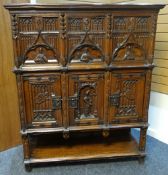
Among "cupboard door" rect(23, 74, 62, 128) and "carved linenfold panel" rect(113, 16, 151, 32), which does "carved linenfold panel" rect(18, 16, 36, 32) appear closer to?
"cupboard door" rect(23, 74, 62, 128)

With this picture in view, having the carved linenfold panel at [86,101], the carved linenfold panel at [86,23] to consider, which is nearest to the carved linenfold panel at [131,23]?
the carved linenfold panel at [86,23]

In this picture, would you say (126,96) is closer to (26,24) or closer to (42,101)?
(42,101)

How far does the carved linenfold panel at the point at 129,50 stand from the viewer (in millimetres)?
1756

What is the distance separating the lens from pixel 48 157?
201cm

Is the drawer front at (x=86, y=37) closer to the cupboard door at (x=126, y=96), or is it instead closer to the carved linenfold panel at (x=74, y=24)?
the carved linenfold panel at (x=74, y=24)

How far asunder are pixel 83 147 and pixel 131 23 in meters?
1.19

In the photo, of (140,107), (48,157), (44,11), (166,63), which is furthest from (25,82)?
(166,63)

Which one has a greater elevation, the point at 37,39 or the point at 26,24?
the point at 26,24

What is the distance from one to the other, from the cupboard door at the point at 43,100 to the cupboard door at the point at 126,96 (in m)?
0.45

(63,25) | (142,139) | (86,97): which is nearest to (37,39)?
(63,25)

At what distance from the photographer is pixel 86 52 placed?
1748mm

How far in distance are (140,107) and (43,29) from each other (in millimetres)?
1026

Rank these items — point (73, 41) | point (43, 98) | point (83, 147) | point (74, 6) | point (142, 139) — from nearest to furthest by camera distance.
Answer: point (74, 6)
point (73, 41)
point (43, 98)
point (142, 139)
point (83, 147)

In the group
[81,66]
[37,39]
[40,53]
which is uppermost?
[37,39]
